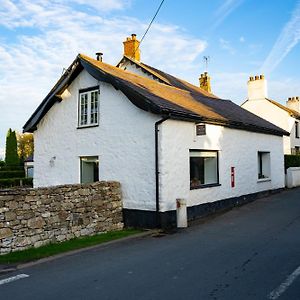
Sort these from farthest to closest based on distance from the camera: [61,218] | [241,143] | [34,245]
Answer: [241,143]
[61,218]
[34,245]

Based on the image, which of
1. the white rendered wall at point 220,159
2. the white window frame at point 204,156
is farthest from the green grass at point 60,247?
the white window frame at point 204,156

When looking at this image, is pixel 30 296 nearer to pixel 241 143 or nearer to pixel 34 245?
pixel 34 245

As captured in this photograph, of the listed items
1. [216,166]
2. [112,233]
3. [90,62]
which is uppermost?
[90,62]

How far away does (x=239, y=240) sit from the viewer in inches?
358

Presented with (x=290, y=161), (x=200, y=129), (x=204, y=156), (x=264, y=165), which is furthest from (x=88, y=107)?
(x=290, y=161)

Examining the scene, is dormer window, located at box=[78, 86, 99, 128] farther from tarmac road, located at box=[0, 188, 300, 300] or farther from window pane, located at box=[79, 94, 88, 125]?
tarmac road, located at box=[0, 188, 300, 300]

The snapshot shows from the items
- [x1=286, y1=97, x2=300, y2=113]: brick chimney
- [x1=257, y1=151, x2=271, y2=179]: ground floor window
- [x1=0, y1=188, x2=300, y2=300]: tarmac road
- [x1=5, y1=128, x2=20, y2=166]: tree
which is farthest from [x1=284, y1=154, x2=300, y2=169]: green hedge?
[x1=5, y1=128, x2=20, y2=166]: tree

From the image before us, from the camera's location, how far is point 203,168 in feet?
44.9

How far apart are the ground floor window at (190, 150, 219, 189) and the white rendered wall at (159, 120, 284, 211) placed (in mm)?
215

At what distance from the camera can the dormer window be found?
13.6 m

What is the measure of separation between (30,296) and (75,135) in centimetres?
900

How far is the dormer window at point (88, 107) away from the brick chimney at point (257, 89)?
25648 millimetres

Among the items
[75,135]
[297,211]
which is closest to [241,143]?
[297,211]

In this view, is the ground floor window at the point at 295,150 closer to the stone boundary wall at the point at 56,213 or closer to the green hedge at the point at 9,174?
the green hedge at the point at 9,174
